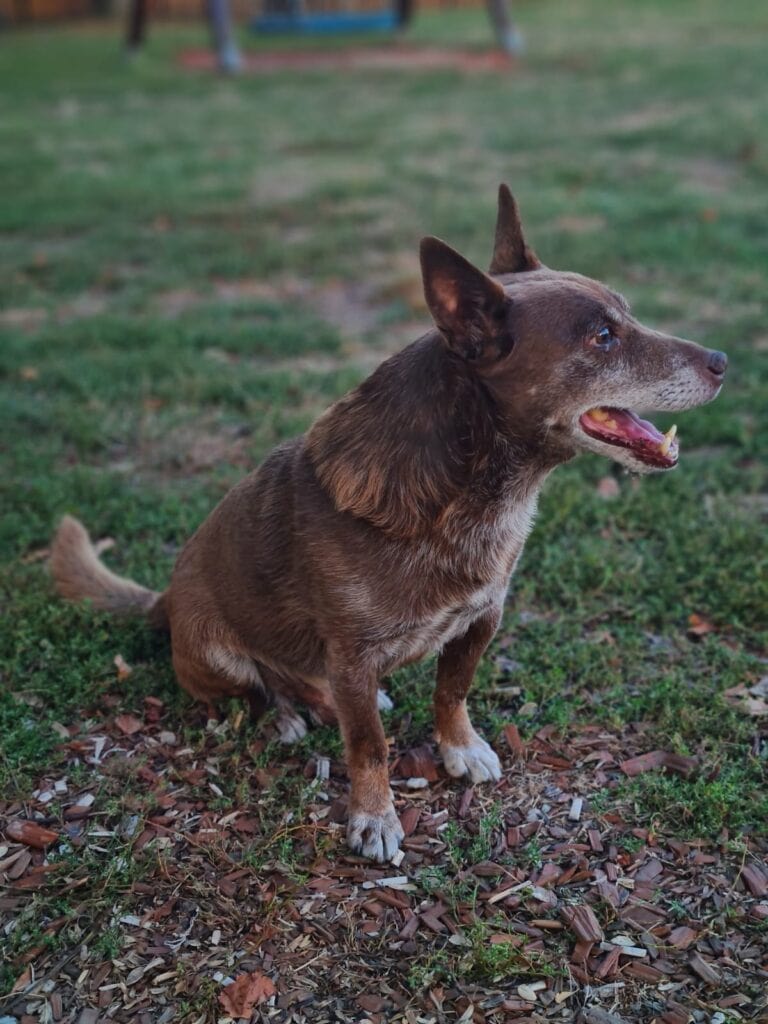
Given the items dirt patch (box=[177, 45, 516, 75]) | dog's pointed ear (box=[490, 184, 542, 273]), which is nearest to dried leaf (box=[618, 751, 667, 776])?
dog's pointed ear (box=[490, 184, 542, 273])

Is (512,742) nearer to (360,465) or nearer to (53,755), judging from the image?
(360,465)

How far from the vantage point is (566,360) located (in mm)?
2955

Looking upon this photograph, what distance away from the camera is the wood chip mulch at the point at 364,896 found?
2.75 metres

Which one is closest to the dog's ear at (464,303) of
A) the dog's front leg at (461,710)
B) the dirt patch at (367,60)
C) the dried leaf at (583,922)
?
the dog's front leg at (461,710)

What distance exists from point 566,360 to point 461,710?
1270 millimetres

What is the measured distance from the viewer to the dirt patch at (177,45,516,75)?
17844 mm

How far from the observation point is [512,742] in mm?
3625

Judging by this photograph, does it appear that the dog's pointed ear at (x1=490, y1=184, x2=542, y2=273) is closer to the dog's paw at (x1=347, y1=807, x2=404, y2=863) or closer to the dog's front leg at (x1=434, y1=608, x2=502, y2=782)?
the dog's front leg at (x1=434, y1=608, x2=502, y2=782)

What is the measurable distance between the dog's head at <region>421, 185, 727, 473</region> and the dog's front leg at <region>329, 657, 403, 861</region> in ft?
2.96

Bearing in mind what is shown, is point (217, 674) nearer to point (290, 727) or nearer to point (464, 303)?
point (290, 727)

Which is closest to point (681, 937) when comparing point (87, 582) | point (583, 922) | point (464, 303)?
point (583, 922)

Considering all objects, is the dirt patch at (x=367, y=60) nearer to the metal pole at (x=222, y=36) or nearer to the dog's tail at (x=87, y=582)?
the metal pole at (x=222, y=36)

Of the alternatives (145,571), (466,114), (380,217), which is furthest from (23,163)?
(145,571)

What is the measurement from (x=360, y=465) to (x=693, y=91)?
1262cm
